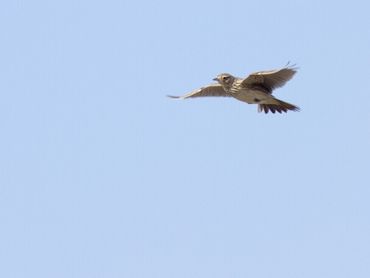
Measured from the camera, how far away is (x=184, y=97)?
4612 centimetres

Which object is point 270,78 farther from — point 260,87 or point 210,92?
point 210,92

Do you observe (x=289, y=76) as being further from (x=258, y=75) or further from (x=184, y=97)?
(x=184, y=97)

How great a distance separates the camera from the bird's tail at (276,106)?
142 ft

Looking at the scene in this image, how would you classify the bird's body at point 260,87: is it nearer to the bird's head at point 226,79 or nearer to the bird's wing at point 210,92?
the bird's head at point 226,79

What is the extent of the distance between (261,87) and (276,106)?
28.9 inches

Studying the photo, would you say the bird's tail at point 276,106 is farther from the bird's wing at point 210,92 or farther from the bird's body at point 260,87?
Answer: the bird's wing at point 210,92

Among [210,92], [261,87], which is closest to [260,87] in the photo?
[261,87]

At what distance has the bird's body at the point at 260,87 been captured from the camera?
1676 inches

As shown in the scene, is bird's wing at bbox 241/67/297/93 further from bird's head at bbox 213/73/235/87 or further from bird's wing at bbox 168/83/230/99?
bird's wing at bbox 168/83/230/99

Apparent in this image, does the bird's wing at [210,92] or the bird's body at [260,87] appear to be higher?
the bird's wing at [210,92]

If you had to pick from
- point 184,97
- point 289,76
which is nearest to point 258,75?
point 289,76

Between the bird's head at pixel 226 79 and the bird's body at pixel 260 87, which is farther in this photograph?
the bird's head at pixel 226 79

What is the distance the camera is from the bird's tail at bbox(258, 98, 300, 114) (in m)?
43.2

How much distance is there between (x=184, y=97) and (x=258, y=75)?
4005 mm
